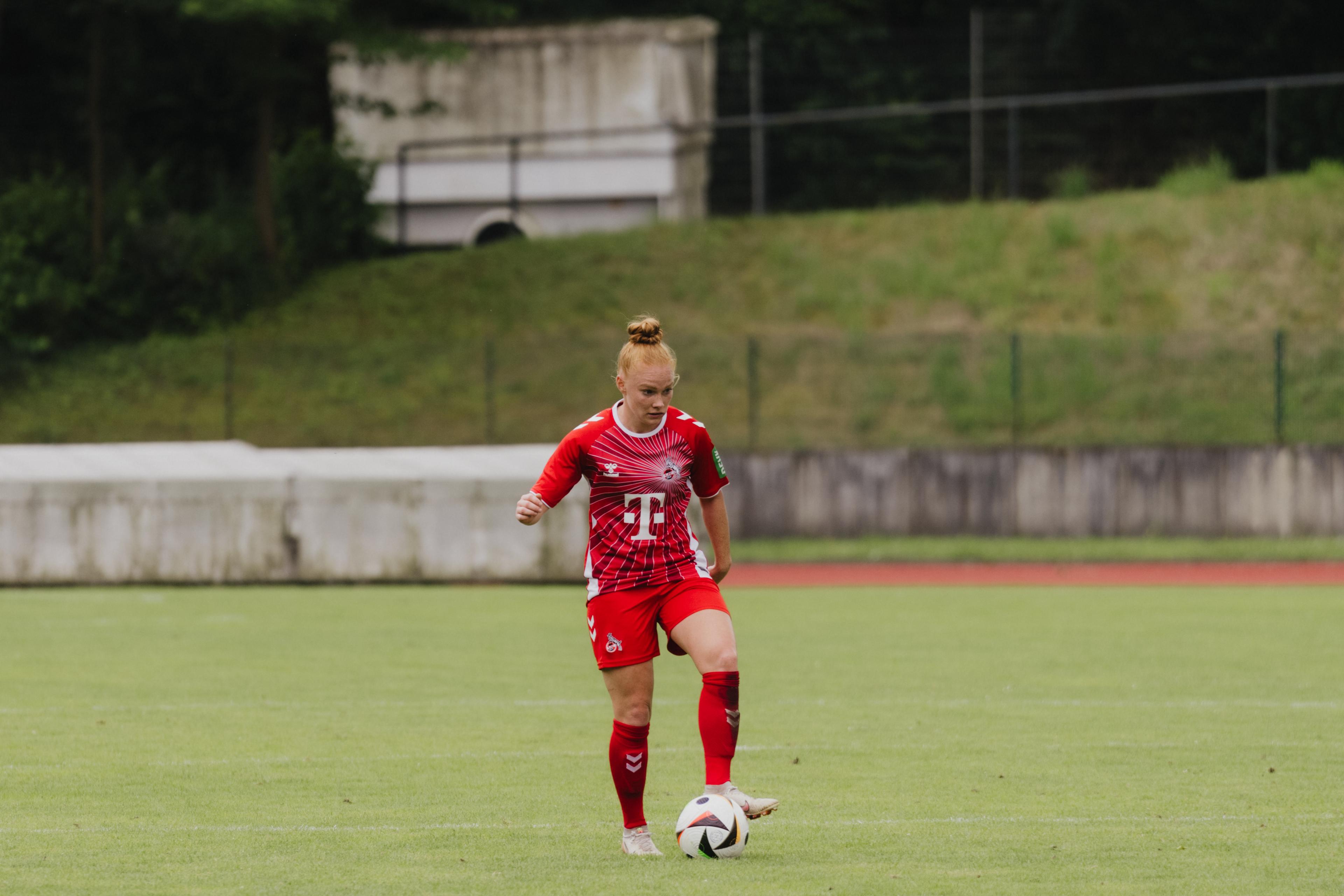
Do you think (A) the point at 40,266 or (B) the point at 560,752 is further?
(A) the point at 40,266

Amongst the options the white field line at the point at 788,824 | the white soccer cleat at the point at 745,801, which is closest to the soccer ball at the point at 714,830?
the white soccer cleat at the point at 745,801

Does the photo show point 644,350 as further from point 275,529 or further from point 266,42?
point 266,42

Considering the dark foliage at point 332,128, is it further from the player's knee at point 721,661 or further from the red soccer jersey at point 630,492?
the player's knee at point 721,661

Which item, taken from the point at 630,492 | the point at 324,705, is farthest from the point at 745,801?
the point at 324,705

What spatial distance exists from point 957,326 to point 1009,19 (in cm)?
772

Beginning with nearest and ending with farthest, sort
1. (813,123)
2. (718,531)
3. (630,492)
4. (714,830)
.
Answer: (714,830), (630,492), (718,531), (813,123)

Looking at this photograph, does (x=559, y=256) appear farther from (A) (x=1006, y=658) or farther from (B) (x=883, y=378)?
(A) (x=1006, y=658)

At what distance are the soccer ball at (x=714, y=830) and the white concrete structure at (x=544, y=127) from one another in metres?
30.3

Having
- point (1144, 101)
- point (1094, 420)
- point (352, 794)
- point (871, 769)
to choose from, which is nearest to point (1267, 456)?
point (1094, 420)

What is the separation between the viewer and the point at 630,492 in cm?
723

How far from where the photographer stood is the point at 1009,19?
121 ft

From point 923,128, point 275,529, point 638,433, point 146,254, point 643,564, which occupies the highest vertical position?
point 923,128

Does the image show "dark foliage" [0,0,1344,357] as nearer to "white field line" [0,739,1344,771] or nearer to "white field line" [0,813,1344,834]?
"white field line" [0,739,1344,771]

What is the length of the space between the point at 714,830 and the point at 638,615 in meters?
0.82
